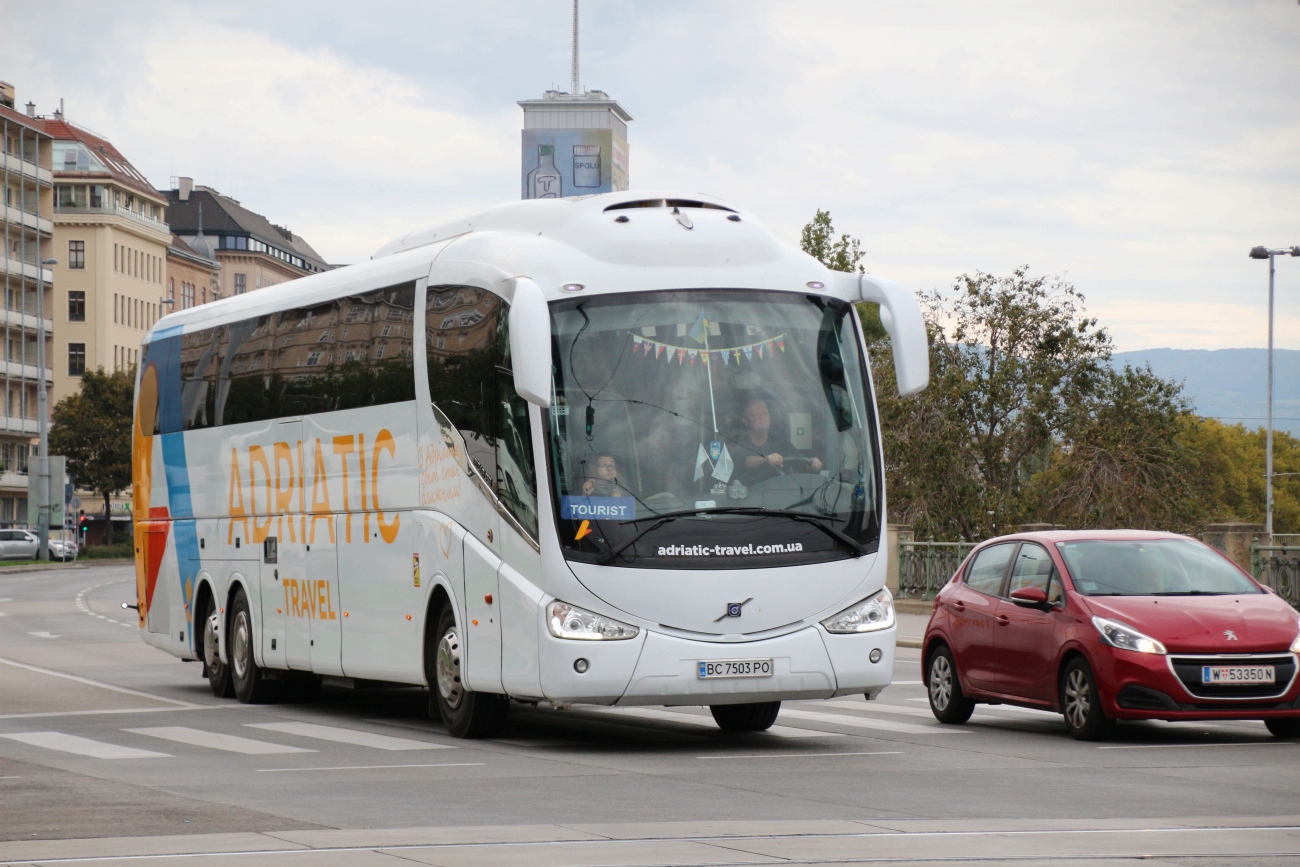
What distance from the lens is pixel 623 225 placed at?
14977 mm

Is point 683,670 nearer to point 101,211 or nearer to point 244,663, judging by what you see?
point 244,663

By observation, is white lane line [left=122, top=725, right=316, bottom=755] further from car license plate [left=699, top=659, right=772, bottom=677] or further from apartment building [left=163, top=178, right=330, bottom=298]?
apartment building [left=163, top=178, right=330, bottom=298]

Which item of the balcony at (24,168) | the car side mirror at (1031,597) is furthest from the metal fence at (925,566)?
the balcony at (24,168)

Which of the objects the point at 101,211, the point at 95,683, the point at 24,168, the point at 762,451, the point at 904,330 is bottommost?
the point at 95,683

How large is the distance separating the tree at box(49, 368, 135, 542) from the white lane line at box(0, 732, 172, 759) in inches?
3407

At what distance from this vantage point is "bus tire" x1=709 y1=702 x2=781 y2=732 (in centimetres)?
1616

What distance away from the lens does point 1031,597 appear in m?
15.5

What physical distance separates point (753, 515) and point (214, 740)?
462cm

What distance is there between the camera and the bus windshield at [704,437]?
551 inches

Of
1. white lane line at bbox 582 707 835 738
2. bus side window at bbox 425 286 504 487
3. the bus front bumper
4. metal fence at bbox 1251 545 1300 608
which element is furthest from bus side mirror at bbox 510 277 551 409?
metal fence at bbox 1251 545 1300 608

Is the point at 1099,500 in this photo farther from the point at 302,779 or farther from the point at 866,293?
the point at 302,779

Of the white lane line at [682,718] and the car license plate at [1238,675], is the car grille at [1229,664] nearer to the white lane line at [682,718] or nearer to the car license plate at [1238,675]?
the car license plate at [1238,675]

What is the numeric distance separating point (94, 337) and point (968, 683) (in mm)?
118632

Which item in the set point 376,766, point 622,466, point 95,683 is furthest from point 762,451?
point 95,683
